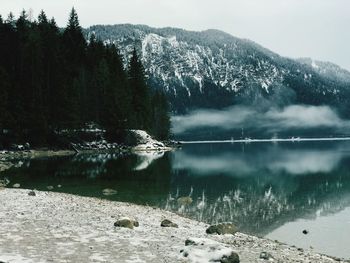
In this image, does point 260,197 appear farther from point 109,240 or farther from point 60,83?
point 60,83

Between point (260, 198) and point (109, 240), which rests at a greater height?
point (109, 240)

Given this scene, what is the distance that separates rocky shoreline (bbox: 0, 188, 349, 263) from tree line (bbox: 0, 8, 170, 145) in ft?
248

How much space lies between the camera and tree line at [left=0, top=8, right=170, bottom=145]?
346 ft

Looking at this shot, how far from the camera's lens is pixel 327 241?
29.0 meters

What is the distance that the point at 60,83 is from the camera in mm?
115438

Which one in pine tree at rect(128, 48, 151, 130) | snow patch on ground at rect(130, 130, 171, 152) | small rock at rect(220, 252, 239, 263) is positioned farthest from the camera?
pine tree at rect(128, 48, 151, 130)

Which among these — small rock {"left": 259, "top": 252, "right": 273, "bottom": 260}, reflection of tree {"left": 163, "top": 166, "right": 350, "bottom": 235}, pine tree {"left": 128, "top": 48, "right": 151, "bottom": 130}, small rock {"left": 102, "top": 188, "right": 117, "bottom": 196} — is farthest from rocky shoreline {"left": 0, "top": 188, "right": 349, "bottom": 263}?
pine tree {"left": 128, "top": 48, "right": 151, "bottom": 130}

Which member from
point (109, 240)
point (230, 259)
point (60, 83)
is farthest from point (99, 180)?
point (60, 83)

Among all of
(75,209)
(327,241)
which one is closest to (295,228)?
(327,241)

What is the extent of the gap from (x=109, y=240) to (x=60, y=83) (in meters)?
99.1

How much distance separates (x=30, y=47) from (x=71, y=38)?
24.7 m

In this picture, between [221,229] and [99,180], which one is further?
[99,180]

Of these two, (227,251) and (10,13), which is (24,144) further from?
(227,251)

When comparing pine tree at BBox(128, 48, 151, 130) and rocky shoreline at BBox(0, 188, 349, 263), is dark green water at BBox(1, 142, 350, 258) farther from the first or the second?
pine tree at BBox(128, 48, 151, 130)
